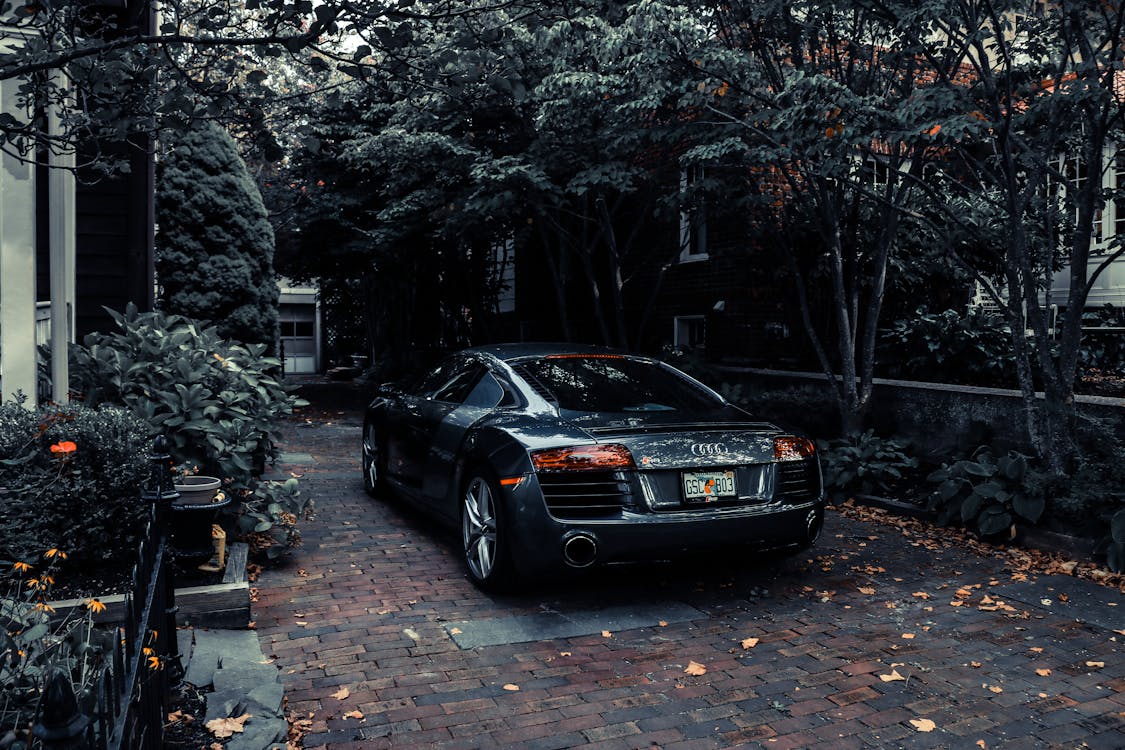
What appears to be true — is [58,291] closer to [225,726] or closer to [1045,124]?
[225,726]

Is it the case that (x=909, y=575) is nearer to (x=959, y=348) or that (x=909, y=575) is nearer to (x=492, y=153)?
(x=959, y=348)

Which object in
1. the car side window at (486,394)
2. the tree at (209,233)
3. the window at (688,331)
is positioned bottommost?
the car side window at (486,394)

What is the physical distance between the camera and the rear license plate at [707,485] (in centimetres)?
511

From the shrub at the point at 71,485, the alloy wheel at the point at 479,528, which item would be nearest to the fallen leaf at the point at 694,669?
the alloy wheel at the point at 479,528

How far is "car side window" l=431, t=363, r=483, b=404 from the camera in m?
6.70

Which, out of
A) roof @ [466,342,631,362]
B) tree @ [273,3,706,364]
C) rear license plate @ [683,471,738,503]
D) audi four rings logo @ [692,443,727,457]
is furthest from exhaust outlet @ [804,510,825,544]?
tree @ [273,3,706,364]

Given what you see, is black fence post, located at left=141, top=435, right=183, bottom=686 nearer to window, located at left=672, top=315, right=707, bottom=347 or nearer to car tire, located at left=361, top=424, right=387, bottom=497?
car tire, located at left=361, top=424, right=387, bottom=497

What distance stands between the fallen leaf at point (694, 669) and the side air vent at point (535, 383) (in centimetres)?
193

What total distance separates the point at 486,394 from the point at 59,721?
15.8ft

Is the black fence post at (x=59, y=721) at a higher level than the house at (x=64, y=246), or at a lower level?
lower

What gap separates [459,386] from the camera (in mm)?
6887

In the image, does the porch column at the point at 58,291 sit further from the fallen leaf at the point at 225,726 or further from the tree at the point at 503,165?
the fallen leaf at the point at 225,726

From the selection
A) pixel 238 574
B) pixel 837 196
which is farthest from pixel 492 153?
pixel 238 574

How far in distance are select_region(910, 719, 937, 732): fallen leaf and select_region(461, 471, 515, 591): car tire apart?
7.60ft
